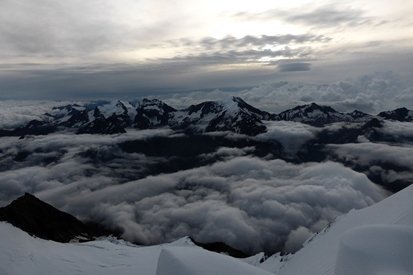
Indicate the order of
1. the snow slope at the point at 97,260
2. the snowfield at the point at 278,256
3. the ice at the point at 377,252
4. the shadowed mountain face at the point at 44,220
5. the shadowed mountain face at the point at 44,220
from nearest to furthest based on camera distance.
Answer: the ice at the point at 377,252, the snowfield at the point at 278,256, the snow slope at the point at 97,260, the shadowed mountain face at the point at 44,220, the shadowed mountain face at the point at 44,220

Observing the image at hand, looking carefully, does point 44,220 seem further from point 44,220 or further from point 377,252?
point 377,252

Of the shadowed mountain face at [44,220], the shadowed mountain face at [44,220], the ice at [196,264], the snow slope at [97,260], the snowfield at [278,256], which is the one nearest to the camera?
the snowfield at [278,256]

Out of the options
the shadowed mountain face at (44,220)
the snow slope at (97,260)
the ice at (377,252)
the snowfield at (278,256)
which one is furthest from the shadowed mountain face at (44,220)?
the ice at (377,252)

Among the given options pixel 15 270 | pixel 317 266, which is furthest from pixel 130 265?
pixel 317 266

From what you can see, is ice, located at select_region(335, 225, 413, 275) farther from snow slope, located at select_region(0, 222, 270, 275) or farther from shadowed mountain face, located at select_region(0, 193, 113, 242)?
shadowed mountain face, located at select_region(0, 193, 113, 242)

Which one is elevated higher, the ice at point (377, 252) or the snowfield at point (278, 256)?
the ice at point (377, 252)

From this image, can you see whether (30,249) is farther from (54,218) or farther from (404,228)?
(54,218)

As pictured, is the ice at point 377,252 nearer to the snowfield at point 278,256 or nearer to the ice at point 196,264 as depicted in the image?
the snowfield at point 278,256

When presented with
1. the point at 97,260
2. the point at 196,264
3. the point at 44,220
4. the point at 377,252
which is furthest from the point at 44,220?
the point at 377,252

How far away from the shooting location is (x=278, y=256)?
350 ft

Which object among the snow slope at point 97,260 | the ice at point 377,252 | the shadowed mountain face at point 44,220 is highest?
the ice at point 377,252

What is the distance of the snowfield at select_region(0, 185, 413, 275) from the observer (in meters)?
26.9

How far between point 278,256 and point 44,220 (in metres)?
89.2

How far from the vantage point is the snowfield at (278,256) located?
26.9m
